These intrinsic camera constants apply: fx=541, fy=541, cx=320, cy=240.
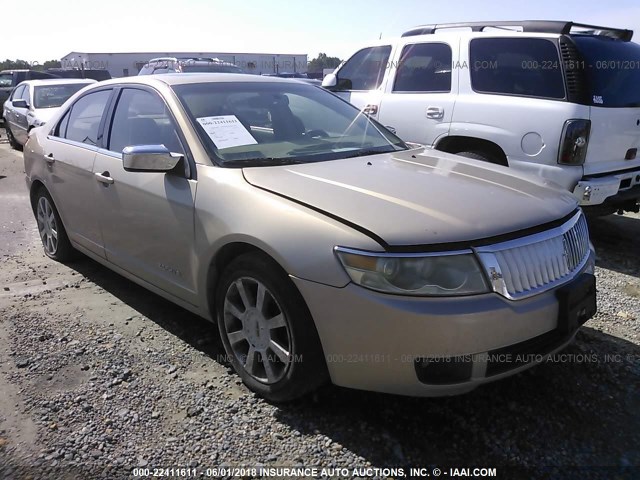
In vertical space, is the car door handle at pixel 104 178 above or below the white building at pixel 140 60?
above

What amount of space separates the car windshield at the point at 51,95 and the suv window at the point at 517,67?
900 cm

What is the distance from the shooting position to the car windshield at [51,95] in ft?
36.7

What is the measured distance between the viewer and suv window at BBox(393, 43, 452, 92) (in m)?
5.81

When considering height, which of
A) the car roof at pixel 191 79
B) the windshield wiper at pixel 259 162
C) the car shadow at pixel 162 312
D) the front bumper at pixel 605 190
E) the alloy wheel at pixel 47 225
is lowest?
the car shadow at pixel 162 312

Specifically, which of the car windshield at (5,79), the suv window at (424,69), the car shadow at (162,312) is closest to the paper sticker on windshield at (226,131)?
the car shadow at (162,312)

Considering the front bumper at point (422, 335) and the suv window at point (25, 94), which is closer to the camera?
the front bumper at point (422, 335)

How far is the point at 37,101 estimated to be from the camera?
11.2m

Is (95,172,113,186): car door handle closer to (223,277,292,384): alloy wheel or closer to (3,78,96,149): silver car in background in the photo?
(223,277,292,384): alloy wheel

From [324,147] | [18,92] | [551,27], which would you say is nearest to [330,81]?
[551,27]

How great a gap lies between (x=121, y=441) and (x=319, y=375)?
3.20ft

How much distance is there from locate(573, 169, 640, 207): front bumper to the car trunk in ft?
0.30

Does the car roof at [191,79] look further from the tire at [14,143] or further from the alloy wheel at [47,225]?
the tire at [14,143]

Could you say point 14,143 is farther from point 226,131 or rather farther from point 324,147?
point 324,147

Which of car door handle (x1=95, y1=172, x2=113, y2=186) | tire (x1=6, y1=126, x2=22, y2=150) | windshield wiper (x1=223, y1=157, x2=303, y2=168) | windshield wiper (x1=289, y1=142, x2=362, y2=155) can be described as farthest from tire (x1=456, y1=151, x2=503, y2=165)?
tire (x1=6, y1=126, x2=22, y2=150)
